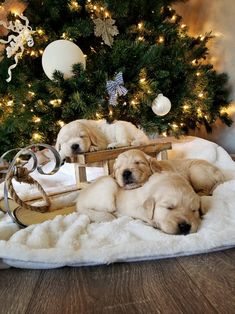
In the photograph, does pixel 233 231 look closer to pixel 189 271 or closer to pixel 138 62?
pixel 189 271

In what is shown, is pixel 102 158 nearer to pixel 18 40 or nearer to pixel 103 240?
pixel 103 240

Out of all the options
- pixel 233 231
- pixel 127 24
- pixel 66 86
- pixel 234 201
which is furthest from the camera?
pixel 127 24

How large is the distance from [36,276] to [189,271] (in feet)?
1.24

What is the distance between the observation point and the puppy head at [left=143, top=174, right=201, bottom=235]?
957mm

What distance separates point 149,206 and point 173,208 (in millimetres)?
82

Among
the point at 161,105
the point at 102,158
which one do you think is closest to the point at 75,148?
the point at 102,158

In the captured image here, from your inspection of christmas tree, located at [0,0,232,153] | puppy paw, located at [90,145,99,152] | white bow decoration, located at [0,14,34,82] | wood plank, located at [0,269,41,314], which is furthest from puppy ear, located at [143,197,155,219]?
white bow decoration, located at [0,14,34,82]

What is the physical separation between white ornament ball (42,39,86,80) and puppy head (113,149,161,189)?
735mm

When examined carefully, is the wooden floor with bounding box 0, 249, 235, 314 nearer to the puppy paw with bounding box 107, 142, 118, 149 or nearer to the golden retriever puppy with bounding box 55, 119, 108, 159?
the golden retriever puppy with bounding box 55, 119, 108, 159

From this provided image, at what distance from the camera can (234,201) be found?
3.84 feet

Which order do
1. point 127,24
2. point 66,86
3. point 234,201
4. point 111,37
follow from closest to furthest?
1. point 234,201
2. point 66,86
3. point 111,37
4. point 127,24

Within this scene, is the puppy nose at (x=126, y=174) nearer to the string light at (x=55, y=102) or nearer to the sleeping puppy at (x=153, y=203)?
the sleeping puppy at (x=153, y=203)

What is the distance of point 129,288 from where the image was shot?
0.71m

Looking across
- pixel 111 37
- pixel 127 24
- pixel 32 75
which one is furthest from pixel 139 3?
pixel 32 75
